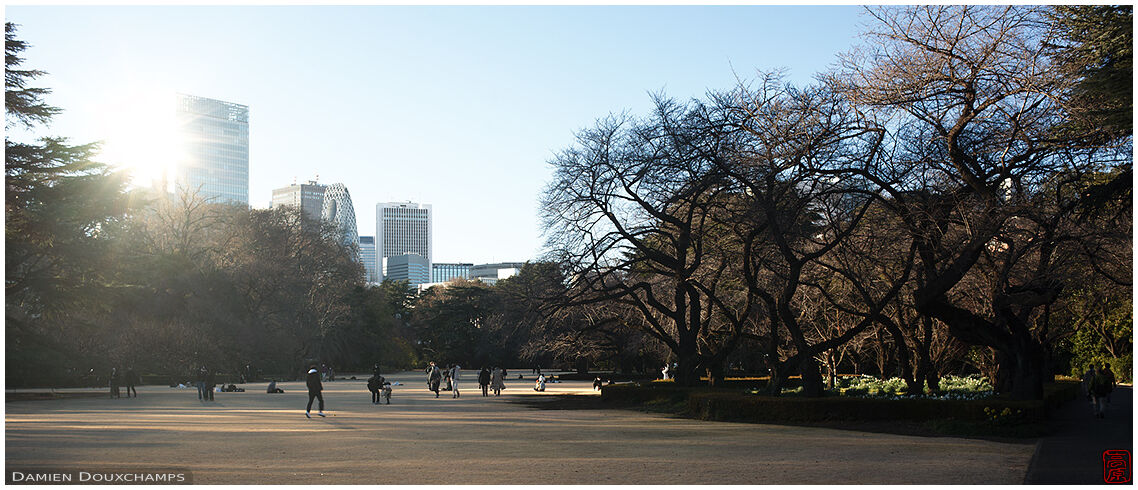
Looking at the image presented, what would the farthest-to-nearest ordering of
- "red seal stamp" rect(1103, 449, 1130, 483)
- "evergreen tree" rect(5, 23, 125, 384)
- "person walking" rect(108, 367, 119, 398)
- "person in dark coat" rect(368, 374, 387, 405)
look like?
1. "person walking" rect(108, 367, 119, 398)
2. "person in dark coat" rect(368, 374, 387, 405)
3. "evergreen tree" rect(5, 23, 125, 384)
4. "red seal stamp" rect(1103, 449, 1130, 483)

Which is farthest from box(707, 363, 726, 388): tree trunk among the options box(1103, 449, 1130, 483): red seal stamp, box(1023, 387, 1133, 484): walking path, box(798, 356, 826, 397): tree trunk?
box(1103, 449, 1130, 483): red seal stamp

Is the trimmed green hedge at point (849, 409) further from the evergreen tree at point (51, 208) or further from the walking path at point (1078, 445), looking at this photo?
the evergreen tree at point (51, 208)

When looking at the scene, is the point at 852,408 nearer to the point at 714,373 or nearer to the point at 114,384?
the point at 714,373

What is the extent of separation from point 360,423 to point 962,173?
14337mm

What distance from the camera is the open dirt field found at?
39.0ft

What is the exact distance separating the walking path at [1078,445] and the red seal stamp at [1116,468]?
0.31 ft

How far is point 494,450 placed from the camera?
49.8ft

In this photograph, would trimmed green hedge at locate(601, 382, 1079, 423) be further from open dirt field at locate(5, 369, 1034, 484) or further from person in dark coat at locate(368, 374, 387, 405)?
person in dark coat at locate(368, 374, 387, 405)

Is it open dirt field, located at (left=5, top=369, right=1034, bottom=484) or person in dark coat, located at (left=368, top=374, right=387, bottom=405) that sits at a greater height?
open dirt field, located at (left=5, top=369, right=1034, bottom=484)

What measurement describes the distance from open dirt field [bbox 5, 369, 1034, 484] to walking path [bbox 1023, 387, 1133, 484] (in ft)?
1.13

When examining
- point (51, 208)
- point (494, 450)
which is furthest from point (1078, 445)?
point (51, 208)

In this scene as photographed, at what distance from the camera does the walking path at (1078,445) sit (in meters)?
11.7

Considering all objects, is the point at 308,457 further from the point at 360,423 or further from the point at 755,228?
the point at 755,228

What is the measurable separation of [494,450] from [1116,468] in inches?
345
